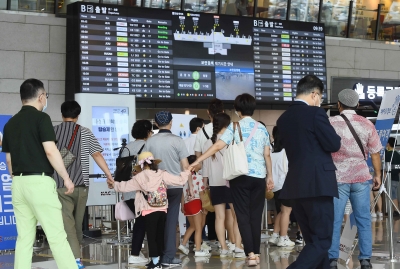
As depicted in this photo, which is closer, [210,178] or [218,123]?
[218,123]

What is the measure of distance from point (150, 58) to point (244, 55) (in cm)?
180

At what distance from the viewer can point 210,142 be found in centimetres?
840

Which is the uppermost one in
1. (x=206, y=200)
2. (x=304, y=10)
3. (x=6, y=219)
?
(x=304, y=10)

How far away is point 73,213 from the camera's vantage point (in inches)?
296

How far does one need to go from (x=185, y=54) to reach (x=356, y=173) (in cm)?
601

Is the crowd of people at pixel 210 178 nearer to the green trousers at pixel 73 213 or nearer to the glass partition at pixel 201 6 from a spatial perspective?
the green trousers at pixel 73 213

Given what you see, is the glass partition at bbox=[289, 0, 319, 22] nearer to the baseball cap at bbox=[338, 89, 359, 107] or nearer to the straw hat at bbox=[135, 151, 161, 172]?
the baseball cap at bbox=[338, 89, 359, 107]

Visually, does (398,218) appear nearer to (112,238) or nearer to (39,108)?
(112,238)

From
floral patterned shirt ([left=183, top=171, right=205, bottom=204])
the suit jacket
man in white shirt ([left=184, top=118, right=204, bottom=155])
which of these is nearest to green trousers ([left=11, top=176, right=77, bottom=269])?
the suit jacket

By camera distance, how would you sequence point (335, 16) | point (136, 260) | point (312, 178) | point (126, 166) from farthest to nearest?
point (335, 16) → point (126, 166) → point (136, 260) → point (312, 178)

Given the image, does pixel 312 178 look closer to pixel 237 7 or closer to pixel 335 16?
pixel 237 7

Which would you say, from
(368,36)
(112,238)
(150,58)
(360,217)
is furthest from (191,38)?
(360,217)

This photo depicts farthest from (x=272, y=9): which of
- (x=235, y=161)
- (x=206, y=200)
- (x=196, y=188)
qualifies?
(x=235, y=161)

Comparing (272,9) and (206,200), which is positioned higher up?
(272,9)
